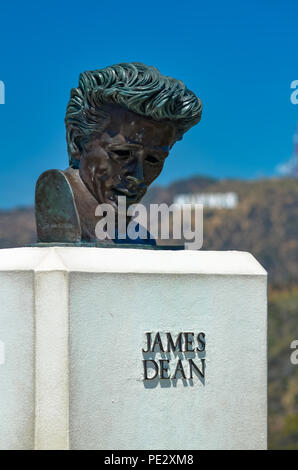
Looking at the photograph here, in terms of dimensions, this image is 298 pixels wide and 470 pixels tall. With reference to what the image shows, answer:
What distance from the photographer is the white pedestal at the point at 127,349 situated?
5.74 meters

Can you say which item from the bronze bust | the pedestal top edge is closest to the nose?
the bronze bust

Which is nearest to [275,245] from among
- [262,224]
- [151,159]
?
[262,224]

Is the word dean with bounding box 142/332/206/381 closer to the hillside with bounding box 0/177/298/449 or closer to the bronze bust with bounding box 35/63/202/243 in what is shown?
the bronze bust with bounding box 35/63/202/243

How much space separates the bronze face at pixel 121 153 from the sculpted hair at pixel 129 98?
65 mm

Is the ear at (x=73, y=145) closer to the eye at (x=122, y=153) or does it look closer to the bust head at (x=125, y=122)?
the bust head at (x=125, y=122)

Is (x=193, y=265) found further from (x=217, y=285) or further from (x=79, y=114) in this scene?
(x=79, y=114)

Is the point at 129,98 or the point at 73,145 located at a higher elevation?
the point at 129,98

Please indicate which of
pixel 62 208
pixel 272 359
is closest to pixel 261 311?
pixel 62 208

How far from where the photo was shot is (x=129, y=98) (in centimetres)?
636

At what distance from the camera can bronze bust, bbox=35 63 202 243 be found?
639 centimetres

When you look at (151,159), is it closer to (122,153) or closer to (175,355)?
(122,153)

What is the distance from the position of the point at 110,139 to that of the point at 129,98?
1.05ft

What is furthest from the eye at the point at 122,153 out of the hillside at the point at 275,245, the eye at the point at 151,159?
the hillside at the point at 275,245

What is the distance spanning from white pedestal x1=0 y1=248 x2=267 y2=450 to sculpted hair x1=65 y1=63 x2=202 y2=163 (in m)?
0.88
